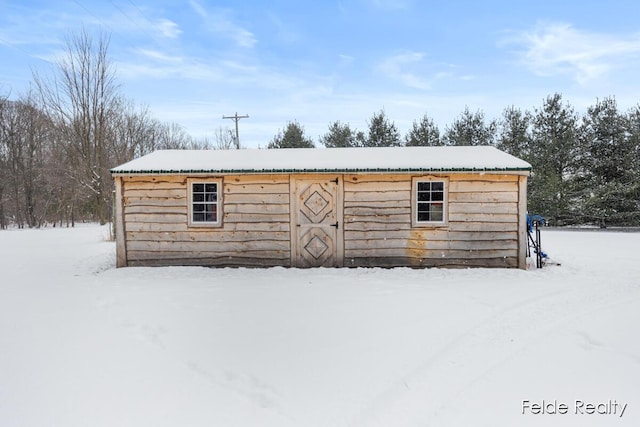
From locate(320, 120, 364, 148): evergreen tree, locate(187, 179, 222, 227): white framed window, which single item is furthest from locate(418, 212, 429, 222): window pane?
locate(320, 120, 364, 148): evergreen tree

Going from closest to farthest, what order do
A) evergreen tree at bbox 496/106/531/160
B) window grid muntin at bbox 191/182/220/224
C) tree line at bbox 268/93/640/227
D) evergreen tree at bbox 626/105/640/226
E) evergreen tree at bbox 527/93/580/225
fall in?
window grid muntin at bbox 191/182/220/224 < evergreen tree at bbox 626/105/640/226 < tree line at bbox 268/93/640/227 < evergreen tree at bbox 527/93/580/225 < evergreen tree at bbox 496/106/531/160

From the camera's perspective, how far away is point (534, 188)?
2091 cm

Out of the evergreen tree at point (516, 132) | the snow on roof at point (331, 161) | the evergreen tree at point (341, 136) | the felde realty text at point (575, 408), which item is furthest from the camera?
the evergreen tree at point (341, 136)

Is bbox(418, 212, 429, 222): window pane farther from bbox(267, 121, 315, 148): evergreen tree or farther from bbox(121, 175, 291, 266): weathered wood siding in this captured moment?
bbox(267, 121, 315, 148): evergreen tree

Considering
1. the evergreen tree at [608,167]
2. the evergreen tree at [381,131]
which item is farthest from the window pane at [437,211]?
the evergreen tree at [381,131]

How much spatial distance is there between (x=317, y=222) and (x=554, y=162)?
60.4ft

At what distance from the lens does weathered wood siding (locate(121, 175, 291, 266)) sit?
890cm

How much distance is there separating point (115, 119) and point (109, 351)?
1097 inches

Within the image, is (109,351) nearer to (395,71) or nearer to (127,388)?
(127,388)

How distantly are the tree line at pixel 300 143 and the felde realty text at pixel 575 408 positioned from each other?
19530 millimetres

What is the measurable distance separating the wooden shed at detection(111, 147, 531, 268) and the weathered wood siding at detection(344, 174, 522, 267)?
0.02m

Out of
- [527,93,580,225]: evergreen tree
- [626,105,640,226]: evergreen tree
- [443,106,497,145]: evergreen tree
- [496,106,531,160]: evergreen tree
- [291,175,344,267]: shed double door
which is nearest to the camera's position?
[291,175,344,267]: shed double door

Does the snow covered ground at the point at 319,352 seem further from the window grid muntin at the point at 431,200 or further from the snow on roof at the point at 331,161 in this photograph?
the snow on roof at the point at 331,161

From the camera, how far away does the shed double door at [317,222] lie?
8.87 metres
